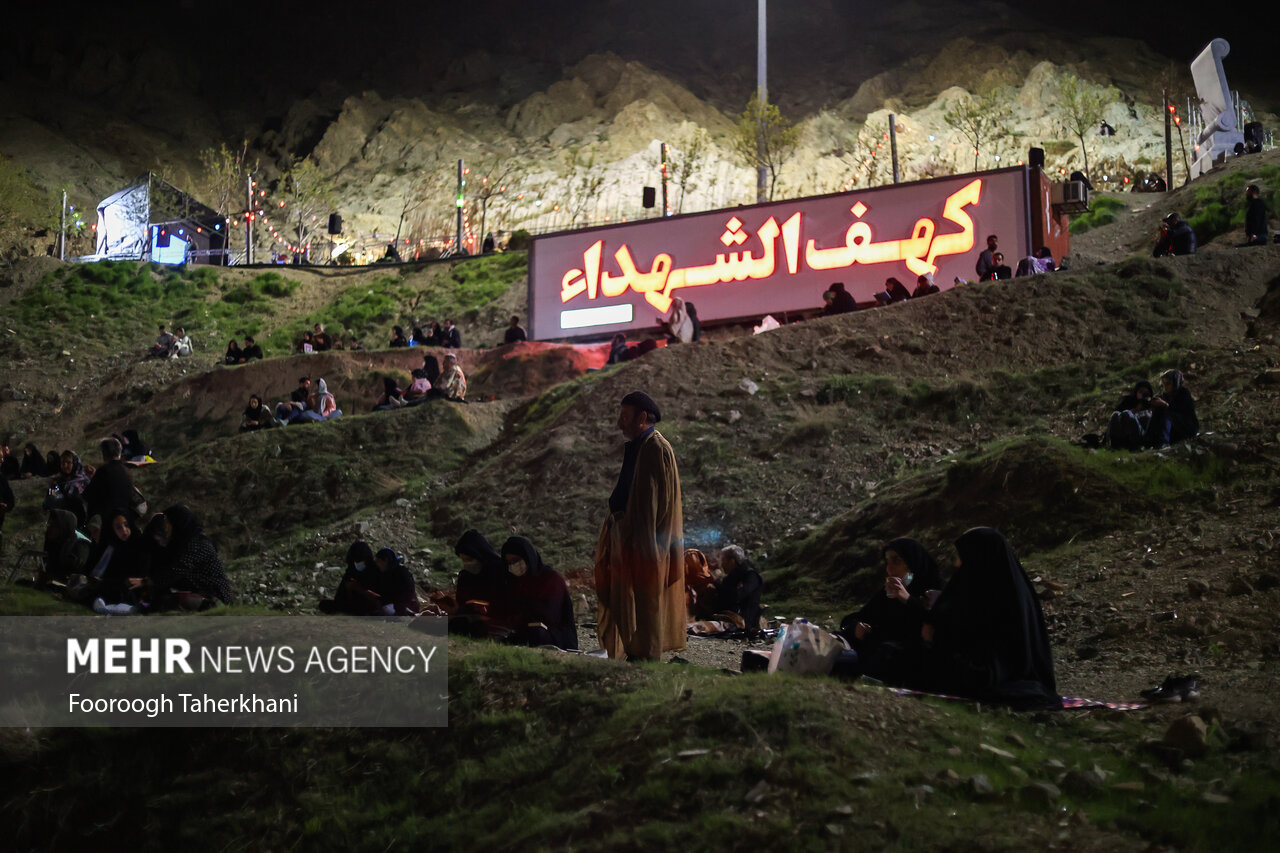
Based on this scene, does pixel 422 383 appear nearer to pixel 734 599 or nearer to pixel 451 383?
pixel 451 383

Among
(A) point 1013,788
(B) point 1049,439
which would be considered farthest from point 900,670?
(B) point 1049,439

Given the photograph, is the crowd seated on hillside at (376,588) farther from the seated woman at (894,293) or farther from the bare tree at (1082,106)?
the bare tree at (1082,106)

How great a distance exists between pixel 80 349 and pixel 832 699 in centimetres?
2592

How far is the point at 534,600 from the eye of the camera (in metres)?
7.82

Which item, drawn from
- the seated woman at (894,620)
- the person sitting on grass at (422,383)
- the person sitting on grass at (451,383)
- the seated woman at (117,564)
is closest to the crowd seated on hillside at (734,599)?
the seated woman at (894,620)

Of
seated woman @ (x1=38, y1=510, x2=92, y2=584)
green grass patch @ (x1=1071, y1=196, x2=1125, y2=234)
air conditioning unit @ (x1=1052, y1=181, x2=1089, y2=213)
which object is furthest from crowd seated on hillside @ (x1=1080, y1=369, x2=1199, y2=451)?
green grass patch @ (x1=1071, y1=196, x2=1125, y2=234)

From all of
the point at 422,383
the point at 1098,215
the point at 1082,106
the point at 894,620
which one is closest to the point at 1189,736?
the point at 894,620

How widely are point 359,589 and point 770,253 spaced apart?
1337 centimetres

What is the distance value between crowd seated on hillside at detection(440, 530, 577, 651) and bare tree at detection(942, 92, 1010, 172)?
35817 mm

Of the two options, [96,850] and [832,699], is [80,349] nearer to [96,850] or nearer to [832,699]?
[96,850]

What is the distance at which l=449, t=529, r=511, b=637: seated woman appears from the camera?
799 centimetres

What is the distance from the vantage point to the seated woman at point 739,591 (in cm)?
959

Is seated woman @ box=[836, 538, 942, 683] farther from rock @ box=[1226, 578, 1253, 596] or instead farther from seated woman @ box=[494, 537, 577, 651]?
rock @ box=[1226, 578, 1253, 596]

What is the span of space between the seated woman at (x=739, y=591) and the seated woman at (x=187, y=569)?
3.78 meters
